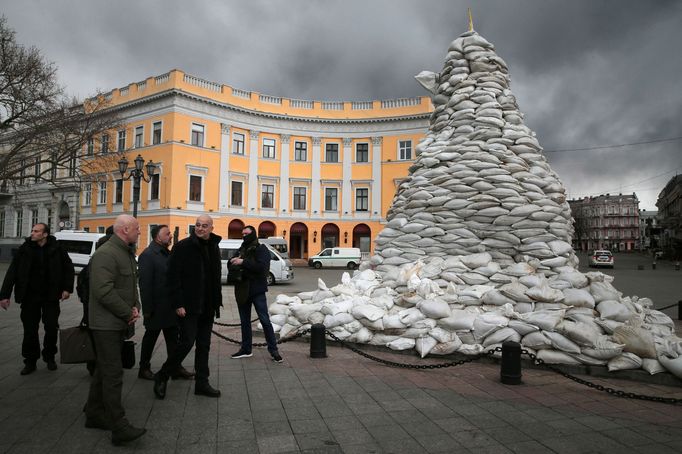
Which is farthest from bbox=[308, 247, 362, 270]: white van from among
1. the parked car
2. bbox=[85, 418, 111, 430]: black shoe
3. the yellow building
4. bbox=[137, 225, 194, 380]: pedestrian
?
bbox=[85, 418, 111, 430]: black shoe

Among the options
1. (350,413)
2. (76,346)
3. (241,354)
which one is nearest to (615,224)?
(241,354)

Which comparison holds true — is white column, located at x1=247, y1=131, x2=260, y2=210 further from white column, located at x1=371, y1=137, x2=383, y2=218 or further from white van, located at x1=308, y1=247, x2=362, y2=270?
white column, located at x1=371, y1=137, x2=383, y2=218

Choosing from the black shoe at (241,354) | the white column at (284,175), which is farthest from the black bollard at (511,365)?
the white column at (284,175)

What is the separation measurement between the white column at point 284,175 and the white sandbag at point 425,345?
2894cm

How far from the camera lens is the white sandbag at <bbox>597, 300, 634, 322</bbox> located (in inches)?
202

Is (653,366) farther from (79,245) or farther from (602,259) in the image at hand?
(602,259)

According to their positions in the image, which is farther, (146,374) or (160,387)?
(146,374)

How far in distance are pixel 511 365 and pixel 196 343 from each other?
10.2 ft

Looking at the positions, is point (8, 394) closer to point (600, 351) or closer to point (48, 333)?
point (48, 333)

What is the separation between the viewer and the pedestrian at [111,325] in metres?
3.09

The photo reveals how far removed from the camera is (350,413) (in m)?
3.69

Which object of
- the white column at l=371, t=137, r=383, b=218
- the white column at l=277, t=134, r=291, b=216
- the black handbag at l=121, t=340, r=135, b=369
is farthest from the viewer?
the white column at l=371, t=137, r=383, b=218

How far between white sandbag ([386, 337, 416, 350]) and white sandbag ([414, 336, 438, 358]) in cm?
13

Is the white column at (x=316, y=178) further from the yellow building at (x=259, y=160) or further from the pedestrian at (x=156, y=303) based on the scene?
the pedestrian at (x=156, y=303)
